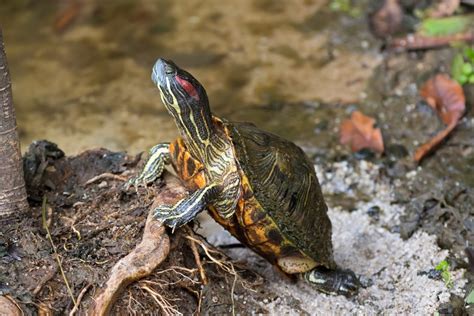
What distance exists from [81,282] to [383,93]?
3.74m

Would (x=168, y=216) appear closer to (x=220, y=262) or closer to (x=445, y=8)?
(x=220, y=262)

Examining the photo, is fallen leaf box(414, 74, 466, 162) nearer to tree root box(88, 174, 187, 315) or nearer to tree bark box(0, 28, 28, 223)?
tree root box(88, 174, 187, 315)

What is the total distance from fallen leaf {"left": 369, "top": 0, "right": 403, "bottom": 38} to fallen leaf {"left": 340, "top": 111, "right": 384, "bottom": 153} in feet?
4.36

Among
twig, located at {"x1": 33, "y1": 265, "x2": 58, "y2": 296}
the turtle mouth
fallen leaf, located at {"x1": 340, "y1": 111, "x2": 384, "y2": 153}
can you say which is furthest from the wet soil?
fallen leaf, located at {"x1": 340, "y1": 111, "x2": 384, "y2": 153}

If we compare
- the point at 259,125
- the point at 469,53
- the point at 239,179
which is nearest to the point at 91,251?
the point at 239,179

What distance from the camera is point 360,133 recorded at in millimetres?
5789

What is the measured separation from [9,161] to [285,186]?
4.72ft

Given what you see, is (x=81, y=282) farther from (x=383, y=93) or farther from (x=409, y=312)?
(x=383, y=93)

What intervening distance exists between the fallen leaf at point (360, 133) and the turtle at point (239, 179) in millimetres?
1666

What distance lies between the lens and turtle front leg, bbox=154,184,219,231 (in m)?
3.50

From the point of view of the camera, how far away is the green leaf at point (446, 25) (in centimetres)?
661

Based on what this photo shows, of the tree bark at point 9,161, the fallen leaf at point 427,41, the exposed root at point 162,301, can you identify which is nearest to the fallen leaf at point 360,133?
the fallen leaf at point 427,41

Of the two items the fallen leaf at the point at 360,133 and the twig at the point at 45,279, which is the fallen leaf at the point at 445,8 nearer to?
the fallen leaf at the point at 360,133

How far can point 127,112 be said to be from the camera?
626 centimetres
